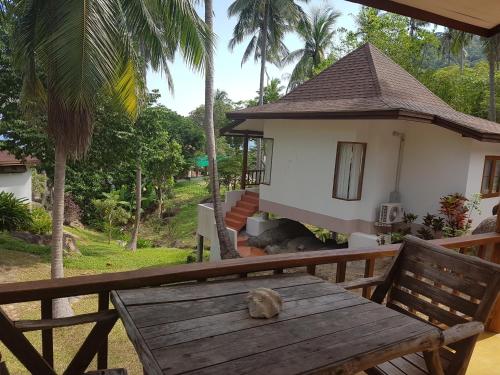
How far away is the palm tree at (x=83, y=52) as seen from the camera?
23.6 feet

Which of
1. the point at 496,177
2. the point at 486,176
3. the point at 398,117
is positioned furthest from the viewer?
the point at 496,177

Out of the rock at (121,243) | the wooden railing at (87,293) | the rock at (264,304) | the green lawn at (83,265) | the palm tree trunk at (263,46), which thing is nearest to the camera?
the wooden railing at (87,293)

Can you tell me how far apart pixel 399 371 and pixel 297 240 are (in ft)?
31.8

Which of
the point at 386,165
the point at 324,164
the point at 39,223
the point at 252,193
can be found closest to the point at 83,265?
the point at 39,223

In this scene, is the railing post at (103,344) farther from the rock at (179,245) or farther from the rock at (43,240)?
the rock at (179,245)

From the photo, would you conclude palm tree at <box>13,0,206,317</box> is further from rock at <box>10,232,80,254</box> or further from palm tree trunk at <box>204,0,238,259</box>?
rock at <box>10,232,80,254</box>

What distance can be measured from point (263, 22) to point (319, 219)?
16.1 metres

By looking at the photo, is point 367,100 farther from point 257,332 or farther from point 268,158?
point 257,332

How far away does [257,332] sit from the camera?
1539 mm

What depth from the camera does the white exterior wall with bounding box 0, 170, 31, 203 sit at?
14811mm

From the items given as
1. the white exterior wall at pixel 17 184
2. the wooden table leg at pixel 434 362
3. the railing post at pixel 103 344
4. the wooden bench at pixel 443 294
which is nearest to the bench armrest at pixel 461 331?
the wooden bench at pixel 443 294

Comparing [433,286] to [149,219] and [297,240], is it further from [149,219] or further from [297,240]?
[149,219]

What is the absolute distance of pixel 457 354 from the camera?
2008 mm

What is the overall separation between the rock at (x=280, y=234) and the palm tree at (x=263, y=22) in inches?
497
